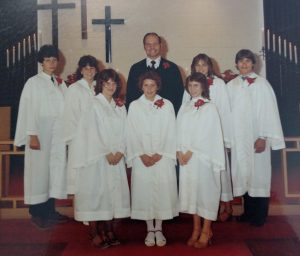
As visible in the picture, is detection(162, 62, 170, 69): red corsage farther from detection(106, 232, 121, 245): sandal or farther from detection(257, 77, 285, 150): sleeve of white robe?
detection(106, 232, 121, 245): sandal

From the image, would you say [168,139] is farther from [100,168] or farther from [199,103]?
[100,168]

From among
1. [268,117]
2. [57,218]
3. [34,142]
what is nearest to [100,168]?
[57,218]

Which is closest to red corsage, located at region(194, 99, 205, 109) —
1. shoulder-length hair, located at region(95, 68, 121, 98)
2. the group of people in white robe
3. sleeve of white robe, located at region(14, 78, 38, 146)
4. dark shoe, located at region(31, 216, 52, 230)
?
the group of people in white robe

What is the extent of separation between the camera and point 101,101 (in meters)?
2.56

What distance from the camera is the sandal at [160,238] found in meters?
2.45

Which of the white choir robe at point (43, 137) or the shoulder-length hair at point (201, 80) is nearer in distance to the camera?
the shoulder-length hair at point (201, 80)

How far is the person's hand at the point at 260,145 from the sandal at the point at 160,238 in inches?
34.3

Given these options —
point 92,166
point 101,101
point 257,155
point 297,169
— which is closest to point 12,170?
point 92,166

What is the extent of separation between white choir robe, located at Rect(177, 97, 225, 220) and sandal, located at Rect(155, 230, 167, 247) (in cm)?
19

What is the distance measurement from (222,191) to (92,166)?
Result: 35.1 inches

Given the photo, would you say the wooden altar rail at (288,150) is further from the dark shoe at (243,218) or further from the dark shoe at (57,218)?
the dark shoe at (57,218)

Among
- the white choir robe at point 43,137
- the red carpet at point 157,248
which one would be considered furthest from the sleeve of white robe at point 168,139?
the white choir robe at point 43,137

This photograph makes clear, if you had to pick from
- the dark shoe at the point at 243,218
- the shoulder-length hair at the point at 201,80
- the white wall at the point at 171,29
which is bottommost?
the dark shoe at the point at 243,218

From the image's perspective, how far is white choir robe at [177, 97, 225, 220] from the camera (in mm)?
2498
